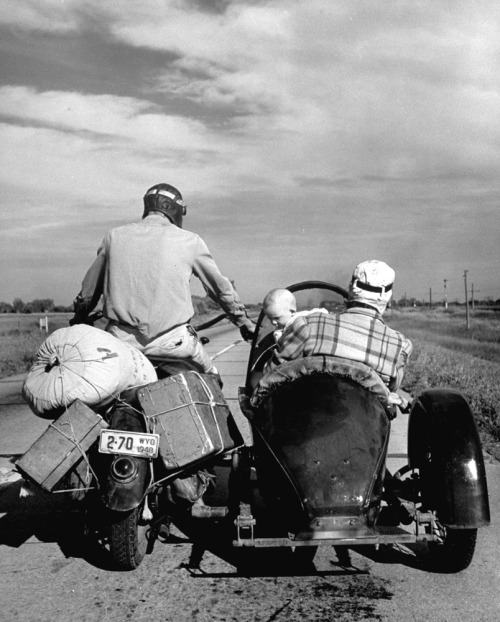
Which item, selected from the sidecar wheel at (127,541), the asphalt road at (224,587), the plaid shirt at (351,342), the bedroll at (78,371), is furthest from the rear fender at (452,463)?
the bedroll at (78,371)

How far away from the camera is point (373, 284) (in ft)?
14.0

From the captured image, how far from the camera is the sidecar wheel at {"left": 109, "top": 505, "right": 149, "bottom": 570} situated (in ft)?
12.6

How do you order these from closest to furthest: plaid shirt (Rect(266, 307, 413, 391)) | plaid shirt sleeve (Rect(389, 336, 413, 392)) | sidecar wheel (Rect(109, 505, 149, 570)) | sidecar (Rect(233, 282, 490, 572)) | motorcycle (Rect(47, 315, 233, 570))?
sidecar (Rect(233, 282, 490, 572))
motorcycle (Rect(47, 315, 233, 570))
sidecar wheel (Rect(109, 505, 149, 570))
plaid shirt (Rect(266, 307, 413, 391))
plaid shirt sleeve (Rect(389, 336, 413, 392))

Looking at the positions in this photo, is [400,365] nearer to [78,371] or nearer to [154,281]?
[154,281]

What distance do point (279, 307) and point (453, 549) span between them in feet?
6.93

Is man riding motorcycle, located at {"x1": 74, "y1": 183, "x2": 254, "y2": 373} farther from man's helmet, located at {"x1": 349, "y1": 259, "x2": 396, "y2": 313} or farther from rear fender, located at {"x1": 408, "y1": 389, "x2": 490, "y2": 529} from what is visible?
rear fender, located at {"x1": 408, "y1": 389, "x2": 490, "y2": 529}

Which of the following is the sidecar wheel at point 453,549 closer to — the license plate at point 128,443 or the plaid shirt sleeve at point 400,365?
the plaid shirt sleeve at point 400,365

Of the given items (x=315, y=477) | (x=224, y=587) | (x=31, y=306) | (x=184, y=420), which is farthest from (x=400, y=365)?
(x=31, y=306)

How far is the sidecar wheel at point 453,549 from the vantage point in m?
3.82

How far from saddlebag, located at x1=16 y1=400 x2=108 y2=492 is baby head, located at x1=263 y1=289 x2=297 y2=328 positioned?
1717 millimetres

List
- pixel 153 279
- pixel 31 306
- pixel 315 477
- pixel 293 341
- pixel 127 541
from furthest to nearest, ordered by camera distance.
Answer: pixel 31 306 → pixel 153 279 → pixel 293 341 → pixel 127 541 → pixel 315 477

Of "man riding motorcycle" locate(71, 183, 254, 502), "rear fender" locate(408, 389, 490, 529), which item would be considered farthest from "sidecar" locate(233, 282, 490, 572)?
"man riding motorcycle" locate(71, 183, 254, 502)

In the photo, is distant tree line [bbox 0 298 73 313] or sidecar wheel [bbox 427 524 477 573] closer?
sidecar wheel [bbox 427 524 477 573]

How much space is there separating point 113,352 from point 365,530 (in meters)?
1.80
